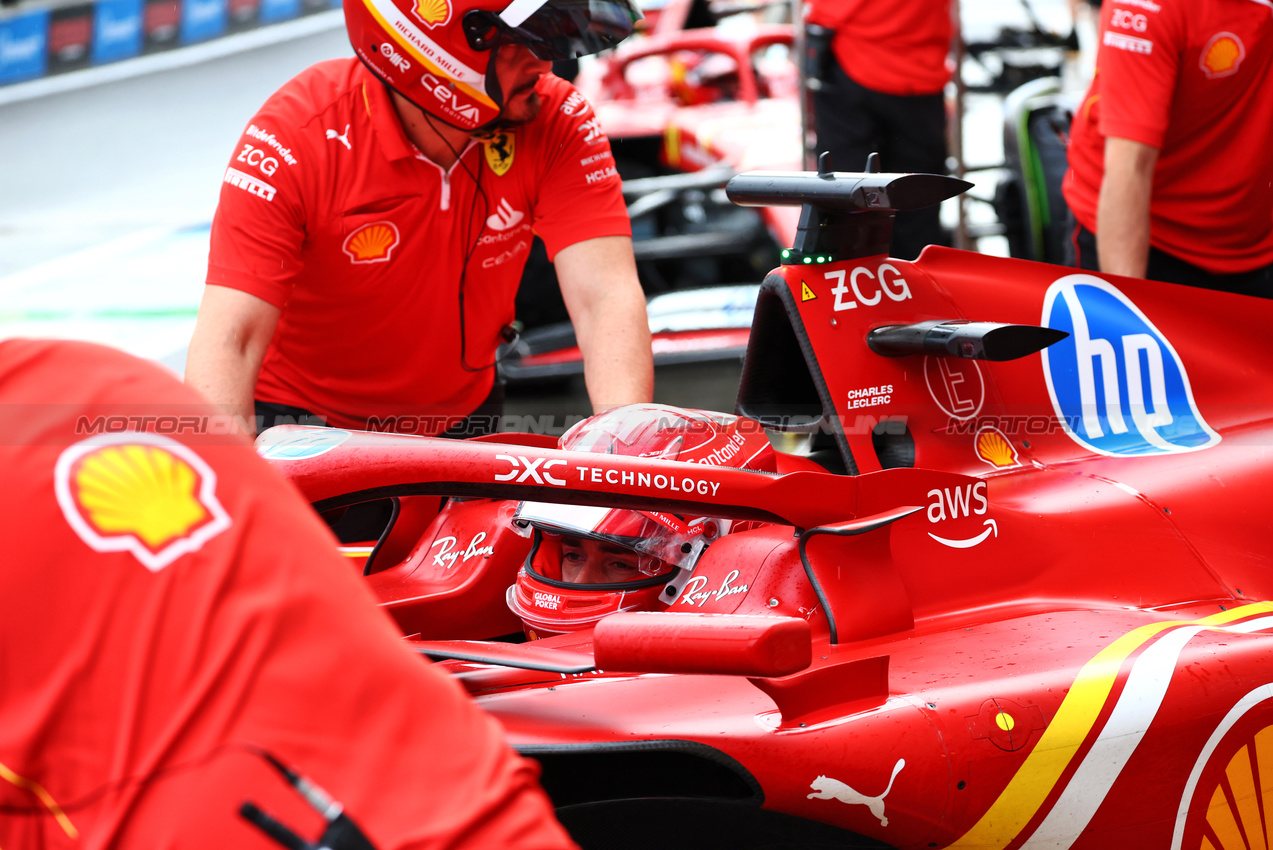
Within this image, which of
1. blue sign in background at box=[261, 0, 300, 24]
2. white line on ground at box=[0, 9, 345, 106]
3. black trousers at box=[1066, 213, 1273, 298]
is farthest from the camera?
blue sign in background at box=[261, 0, 300, 24]

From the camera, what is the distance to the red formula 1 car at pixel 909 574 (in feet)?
4.56

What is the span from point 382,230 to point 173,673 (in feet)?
5.69

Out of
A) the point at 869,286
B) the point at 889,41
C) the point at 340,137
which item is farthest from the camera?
the point at 889,41

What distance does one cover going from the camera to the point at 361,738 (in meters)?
0.79

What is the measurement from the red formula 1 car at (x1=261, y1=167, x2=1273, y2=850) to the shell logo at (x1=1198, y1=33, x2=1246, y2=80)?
2.46 ft

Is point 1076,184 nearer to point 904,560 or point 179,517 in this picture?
point 904,560

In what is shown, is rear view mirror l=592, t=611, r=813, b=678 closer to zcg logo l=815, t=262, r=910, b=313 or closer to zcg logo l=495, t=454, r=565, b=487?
zcg logo l=495, t=454, r=565, b=487

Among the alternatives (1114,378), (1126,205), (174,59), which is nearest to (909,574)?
(1114,378)

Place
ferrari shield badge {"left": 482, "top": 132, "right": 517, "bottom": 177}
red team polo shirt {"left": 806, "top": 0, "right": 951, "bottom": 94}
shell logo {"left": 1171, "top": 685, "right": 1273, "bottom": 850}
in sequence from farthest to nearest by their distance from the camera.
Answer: red team polo shirt {"left": 806, "top": 0, "right": 951, "bottom": 94}, ferrari shield badge {"left": 482, "top": 132, "right": 517, "bottom": 177}, shell logo {"left": 1171, "top": 685, "right": 1273, "bottom": 850}

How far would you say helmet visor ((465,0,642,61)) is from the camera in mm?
A: 2180

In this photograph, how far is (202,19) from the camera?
45.3 feet

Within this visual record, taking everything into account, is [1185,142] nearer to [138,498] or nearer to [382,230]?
[382,230]

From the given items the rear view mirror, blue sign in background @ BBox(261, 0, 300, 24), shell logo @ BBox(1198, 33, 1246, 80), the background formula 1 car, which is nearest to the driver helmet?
the rear view mirror

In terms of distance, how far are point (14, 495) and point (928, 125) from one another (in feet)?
14.3
